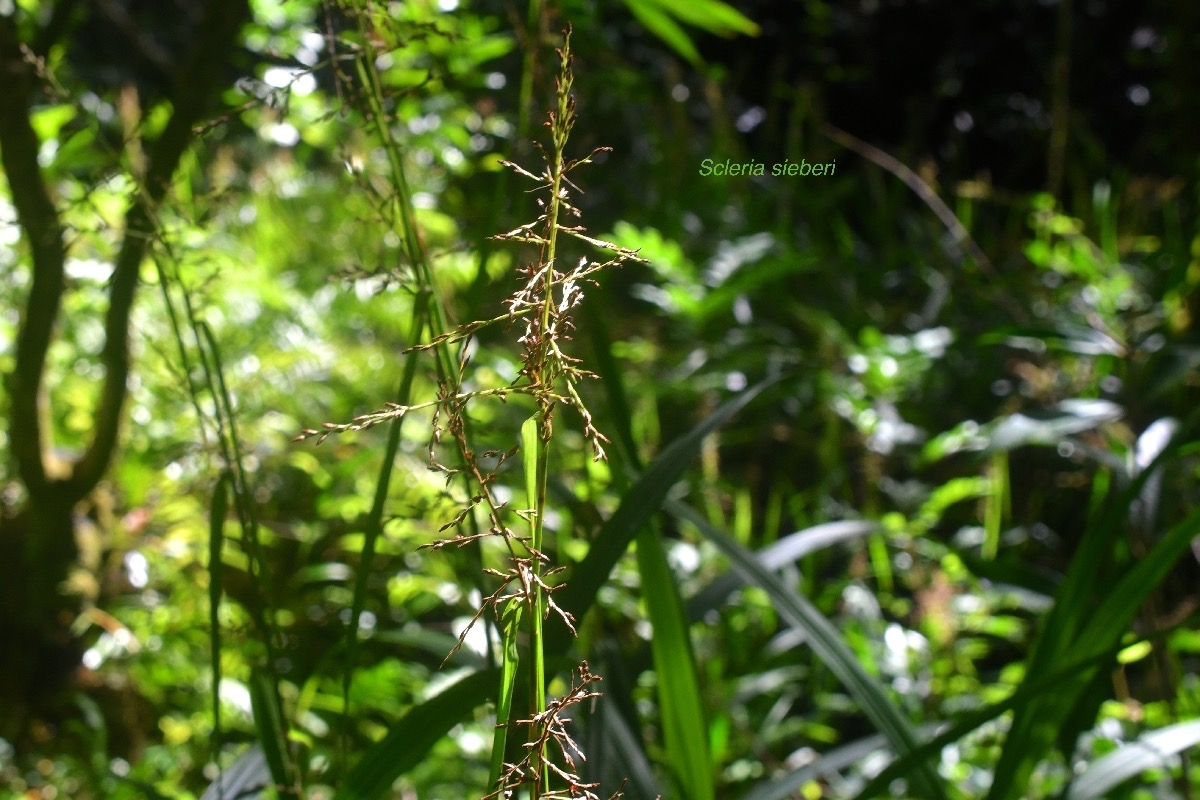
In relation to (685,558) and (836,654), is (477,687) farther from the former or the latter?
(685,558)

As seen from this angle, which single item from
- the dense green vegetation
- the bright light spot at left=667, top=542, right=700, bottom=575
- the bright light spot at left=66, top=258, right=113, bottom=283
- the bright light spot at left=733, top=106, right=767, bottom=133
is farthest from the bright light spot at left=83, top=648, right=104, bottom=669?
the bright light spot at left=733, top=106, right=767, bottom=133

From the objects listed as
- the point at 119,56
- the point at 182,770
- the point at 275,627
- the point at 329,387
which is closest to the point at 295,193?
the point at 329,387

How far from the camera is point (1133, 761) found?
0.62m

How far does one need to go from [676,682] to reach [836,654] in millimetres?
113

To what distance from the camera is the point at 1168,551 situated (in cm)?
53

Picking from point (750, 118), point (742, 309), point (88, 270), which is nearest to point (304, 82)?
point (88, 270)

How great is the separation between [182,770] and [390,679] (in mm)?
312

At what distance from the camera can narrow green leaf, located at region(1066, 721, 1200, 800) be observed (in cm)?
60

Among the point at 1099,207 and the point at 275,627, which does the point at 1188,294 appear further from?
the point at 275,627

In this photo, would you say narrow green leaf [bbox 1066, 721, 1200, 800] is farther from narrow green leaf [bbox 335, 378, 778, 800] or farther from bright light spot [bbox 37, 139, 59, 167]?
bright light spot [bbox 37, 139, 59, 167]

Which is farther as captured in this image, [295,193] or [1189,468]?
[295,193]

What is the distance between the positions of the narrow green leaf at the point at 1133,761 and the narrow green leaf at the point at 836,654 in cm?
11

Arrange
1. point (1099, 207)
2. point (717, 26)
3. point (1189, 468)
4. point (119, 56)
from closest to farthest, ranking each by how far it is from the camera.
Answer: point (717, 26) → point (1189, 468) → point (1099, 207) → point (119, 56)

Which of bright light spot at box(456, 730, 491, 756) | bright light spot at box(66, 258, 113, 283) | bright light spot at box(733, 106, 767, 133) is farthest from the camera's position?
bright light spot at box(733, 106, 767, 133)
